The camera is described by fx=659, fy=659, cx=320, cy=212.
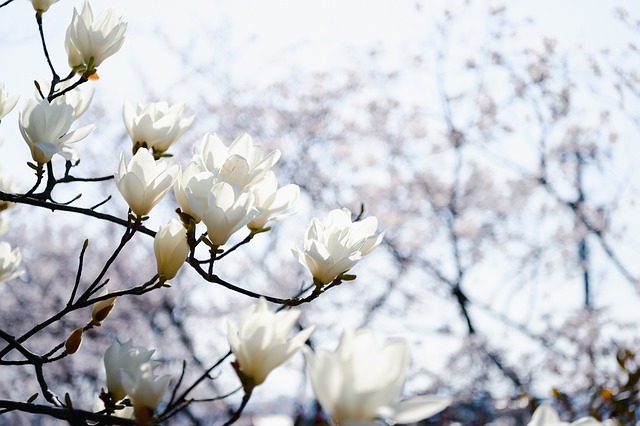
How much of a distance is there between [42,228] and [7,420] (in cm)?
310

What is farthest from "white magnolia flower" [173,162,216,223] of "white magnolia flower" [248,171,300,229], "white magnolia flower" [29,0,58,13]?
"white magnolia flower" [29,0,58,13]

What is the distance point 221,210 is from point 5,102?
20.6 inches

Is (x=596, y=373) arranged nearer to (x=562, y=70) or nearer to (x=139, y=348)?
(x=562, y=70)

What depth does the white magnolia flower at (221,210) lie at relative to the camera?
98 cm

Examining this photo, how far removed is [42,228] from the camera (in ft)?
29.1

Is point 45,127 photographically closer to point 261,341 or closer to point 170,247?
point 170,247

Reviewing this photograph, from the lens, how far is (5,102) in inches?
47.4

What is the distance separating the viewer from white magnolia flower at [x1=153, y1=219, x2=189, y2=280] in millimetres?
1015

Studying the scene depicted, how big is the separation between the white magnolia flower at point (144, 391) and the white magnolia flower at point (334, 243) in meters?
0.32

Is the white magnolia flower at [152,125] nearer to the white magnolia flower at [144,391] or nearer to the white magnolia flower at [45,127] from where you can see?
the white magnolia flower at [45,127]

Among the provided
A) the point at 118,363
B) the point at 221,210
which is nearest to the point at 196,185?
the point at 221,210

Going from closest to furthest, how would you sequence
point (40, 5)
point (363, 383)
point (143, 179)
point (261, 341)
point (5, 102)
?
1. point (363, 383)
2. point (261, 341)
3. point (143, 179)
4. point (5, 102)
5. point (40, 5)

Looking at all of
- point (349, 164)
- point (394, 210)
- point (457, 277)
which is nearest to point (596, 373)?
point (457, 277)

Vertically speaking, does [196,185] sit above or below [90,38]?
below
